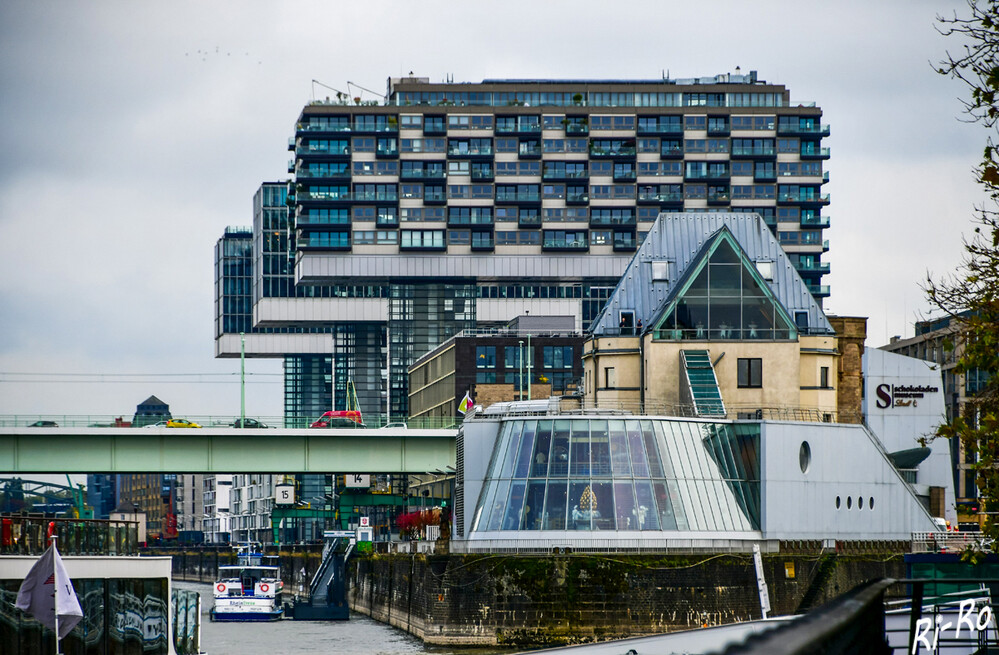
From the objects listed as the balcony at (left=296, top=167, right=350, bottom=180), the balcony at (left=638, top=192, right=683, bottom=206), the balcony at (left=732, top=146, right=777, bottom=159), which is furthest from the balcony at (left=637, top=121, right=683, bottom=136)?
the balcony at (left=296, top=167, right=350, bottom=180)

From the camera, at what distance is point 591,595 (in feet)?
201

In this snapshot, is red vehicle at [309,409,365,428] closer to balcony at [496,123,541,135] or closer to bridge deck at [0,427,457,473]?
bridge deck at [0,427,457,473]

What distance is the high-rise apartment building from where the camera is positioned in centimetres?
17062

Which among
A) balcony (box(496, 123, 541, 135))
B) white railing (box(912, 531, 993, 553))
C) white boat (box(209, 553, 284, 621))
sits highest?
balcony (box(496, 123, 541, 135))

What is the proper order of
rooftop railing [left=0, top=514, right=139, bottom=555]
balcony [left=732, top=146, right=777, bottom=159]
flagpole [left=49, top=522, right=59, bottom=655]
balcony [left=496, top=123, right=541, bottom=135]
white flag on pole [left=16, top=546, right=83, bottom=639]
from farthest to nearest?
1. balcony [left=732, top=146, right=777, bottom=159]
2. balcony [left=496, top=123, right=541, bottom=135]
3. rooftop railing [left=0, top=514, right=139, bottom=555]
4. white flag on pole [left=16, top=546, right=83, bottom=639]
5. flagpole [left=49, top=522, right=59, bottom=655]

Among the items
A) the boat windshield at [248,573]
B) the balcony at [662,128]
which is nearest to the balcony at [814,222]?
the balcony at [662,128]

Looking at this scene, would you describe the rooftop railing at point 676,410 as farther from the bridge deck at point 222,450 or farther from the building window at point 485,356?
the building window at point 485,356

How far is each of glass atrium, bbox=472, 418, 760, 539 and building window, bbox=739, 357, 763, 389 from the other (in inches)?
401

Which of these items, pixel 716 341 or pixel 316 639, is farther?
pixel 716 341

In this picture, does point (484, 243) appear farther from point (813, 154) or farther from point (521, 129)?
point (813, 154)

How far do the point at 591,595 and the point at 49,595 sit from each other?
94.8 feet

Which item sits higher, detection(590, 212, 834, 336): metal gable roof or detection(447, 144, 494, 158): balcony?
detection(447, 144, 494, 158): balcony

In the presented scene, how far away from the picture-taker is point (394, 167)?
170 m

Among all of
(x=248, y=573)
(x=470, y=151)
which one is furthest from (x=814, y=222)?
(x=248, y=573)
